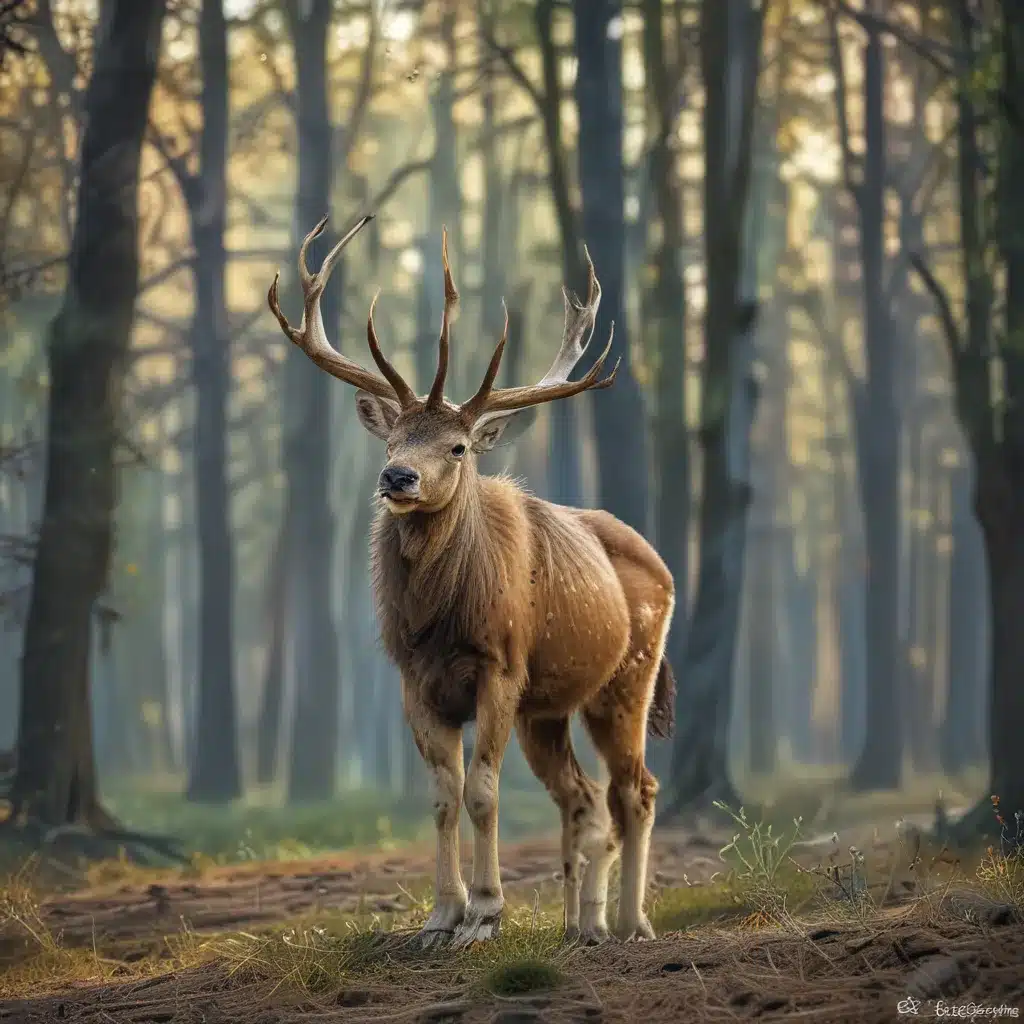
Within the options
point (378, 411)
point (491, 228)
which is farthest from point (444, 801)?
point (491, 228)

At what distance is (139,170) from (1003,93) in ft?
27.2

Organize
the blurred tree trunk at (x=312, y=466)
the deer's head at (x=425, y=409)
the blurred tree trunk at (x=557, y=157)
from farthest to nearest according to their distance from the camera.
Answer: the blurred tree trunk at (x=312, y=466), the blurred tree trunk at (x=557, y=157), the deer's head at (x=425, y=409)

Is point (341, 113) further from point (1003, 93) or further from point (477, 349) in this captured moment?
point (1003, 93)

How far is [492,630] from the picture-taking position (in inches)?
340

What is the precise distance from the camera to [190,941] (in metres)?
9.93

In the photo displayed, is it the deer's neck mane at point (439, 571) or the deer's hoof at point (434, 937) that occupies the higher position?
the deer's neck mane at point (439, 571)

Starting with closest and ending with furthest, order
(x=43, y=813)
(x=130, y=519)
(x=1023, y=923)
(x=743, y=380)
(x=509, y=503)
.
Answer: (x=1023, y=923)
(x=509, y=503)
(x=43, y=813)
(x=743, y=380)
(x=130, y=519)

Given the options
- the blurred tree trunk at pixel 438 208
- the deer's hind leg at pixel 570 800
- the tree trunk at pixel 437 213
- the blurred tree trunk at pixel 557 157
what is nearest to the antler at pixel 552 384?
the deer's hind leg at pixel 570 800

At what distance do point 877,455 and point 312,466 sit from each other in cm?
930

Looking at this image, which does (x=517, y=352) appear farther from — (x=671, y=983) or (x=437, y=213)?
(x=671, y=983)

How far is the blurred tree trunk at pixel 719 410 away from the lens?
17.5 m

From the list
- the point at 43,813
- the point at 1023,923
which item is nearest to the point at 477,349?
the point at 43,813

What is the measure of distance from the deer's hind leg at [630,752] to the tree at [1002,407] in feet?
17.7

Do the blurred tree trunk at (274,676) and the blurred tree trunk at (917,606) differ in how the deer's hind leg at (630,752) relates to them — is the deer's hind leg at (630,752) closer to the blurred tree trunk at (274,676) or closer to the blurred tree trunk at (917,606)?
the blurred tree trunk at (274,676)
